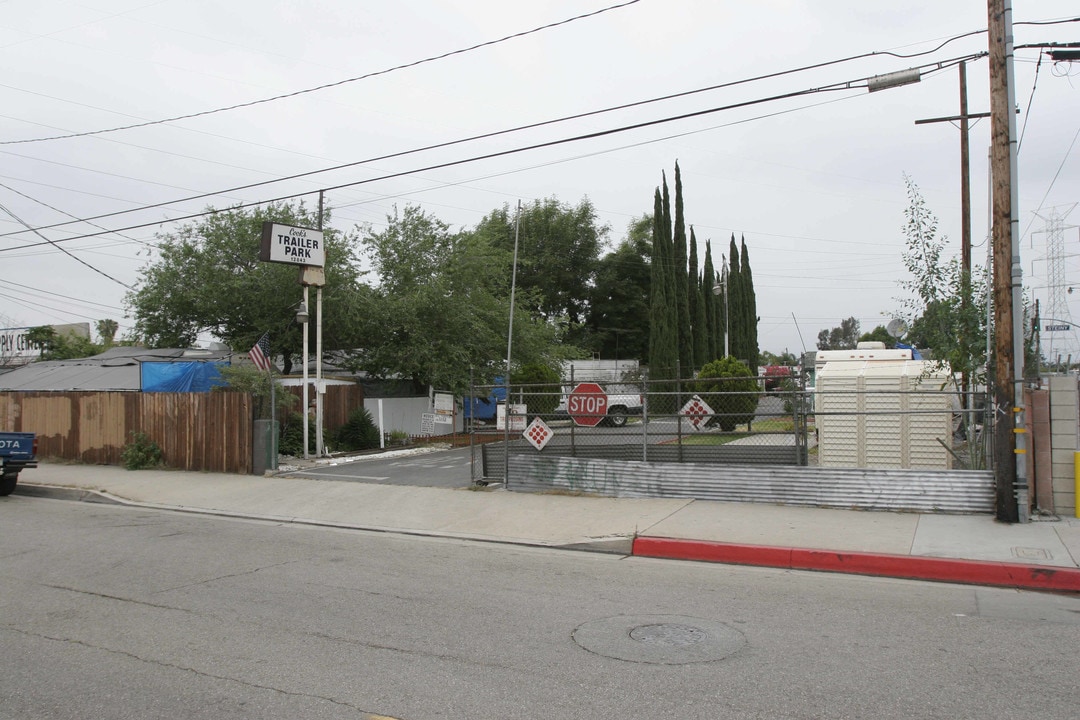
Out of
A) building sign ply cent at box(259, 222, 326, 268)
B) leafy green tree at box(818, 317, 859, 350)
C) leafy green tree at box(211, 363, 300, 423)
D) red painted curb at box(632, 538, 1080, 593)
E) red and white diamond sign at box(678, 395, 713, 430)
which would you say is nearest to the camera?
red painted curb at box(632, 538, 1080, 593)

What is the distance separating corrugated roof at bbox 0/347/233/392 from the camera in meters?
24.0

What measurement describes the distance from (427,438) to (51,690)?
2012 centimetres

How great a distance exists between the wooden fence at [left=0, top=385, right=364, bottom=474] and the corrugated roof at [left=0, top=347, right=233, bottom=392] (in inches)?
63.3

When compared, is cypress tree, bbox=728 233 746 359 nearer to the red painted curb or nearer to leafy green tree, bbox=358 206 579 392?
leafy green tree, bbox=358 206 579 392

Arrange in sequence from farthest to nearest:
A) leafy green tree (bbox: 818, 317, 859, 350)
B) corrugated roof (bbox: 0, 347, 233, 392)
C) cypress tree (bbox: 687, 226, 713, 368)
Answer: leafy green tree (bbox: 818, 317, 859, 350), cypress tree (bbox: 687, 226, 713, 368), corrugated roof (bbox: 0, 347, 233, 392)

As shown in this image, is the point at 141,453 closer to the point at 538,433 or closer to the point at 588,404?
the point at 538,433

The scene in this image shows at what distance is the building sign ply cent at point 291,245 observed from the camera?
1859cm

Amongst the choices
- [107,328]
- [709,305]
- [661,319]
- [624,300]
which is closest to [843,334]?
[624,300]

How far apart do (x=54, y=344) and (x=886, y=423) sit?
38118mm

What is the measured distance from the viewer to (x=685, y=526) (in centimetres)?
1054

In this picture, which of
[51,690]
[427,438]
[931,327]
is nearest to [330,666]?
[51,690]

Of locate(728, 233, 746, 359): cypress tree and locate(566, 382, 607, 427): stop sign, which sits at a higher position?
locate(728, 233, 746, 359): cypress tree

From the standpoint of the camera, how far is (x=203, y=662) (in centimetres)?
557

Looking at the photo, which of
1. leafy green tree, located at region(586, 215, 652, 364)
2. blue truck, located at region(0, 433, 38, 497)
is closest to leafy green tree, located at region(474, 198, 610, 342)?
leafy green tree, located at region(586, 215, 652, 364)
